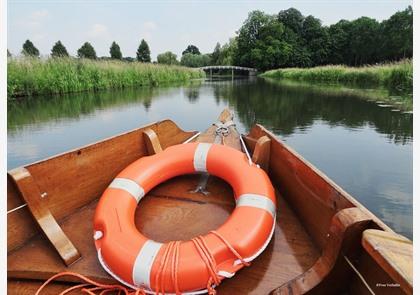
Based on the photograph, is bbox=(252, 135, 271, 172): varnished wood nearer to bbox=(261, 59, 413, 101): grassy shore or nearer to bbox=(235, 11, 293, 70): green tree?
bbox=(261, 59, 413, 101): grassy shore

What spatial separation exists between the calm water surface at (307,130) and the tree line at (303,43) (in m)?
30.4

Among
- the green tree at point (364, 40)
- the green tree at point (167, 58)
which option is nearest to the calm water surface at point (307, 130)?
the green tree at point (364, 40)

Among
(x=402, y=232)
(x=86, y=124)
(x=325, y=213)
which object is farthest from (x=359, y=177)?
(x=86, y=124)

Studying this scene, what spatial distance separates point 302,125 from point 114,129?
169 inches

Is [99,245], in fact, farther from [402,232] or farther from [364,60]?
[364,60]

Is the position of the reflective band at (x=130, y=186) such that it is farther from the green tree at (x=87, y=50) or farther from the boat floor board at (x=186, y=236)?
the green tree at (x=87, y=50)

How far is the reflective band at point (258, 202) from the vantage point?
1270mm

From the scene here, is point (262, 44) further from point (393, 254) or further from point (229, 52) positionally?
point (393, 254)

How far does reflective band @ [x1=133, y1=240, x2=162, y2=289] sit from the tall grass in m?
12.0

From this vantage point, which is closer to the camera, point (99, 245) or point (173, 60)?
point (99, 245)

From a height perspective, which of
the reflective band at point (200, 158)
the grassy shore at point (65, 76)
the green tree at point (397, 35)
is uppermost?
the green tree at point (397, 35)

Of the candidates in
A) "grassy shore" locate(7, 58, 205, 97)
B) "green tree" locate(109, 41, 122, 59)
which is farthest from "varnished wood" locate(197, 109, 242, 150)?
"green tree" locate(109, 41, 122, 59)
